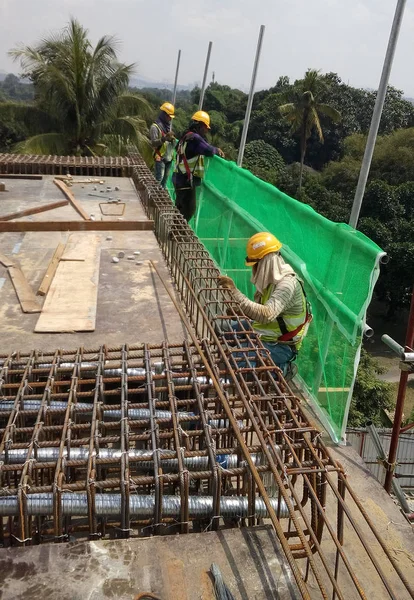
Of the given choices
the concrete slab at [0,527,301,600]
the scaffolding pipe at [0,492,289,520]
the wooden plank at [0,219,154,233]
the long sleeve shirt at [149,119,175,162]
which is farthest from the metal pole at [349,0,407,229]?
the long sleeve shirt at [149,119,175,162]

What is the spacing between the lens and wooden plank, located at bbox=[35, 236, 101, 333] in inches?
219

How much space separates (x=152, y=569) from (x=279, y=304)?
110 inches

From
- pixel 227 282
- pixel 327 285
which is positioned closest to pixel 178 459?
pixel 227 282

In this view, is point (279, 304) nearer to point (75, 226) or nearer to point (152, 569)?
point (152, 569)

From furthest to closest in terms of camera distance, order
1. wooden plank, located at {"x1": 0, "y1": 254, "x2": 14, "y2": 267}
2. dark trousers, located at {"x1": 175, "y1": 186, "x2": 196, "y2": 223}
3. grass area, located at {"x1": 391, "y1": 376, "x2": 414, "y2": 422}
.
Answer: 1. grass area, located at {"x1": 391, "y1": 376, "x2": 414, "y2": 422}
2. dark trousers, located at {"x1": 175, "y1": 186, "x2": 196, "y2": 223}
3. wooden plank, located at {"x1": 0, "y1": 254, "x2": 14, "y2": 267}

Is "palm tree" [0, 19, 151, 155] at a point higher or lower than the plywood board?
higher

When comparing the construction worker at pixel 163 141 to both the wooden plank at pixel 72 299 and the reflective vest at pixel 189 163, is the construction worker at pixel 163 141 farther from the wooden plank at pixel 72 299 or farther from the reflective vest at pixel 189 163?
the wooden plank at pixel 72 299

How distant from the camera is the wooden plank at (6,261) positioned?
7177 mm

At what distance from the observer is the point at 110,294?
21.3 ft

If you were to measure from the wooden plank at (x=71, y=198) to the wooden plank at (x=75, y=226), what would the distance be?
1.21 ft

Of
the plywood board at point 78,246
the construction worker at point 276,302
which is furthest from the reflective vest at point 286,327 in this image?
the plywood board at point 78,246

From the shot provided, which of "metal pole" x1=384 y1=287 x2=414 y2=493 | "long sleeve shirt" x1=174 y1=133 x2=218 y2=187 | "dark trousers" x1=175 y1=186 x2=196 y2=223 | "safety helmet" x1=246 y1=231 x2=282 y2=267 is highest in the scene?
"long sleeve shirt" x1=174 y1=133 x2=218 y2=187

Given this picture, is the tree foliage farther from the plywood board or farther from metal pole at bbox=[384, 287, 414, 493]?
metal pole at bbox=[384, 287, 414, 493]

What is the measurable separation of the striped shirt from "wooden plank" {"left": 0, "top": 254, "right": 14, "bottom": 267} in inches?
139
